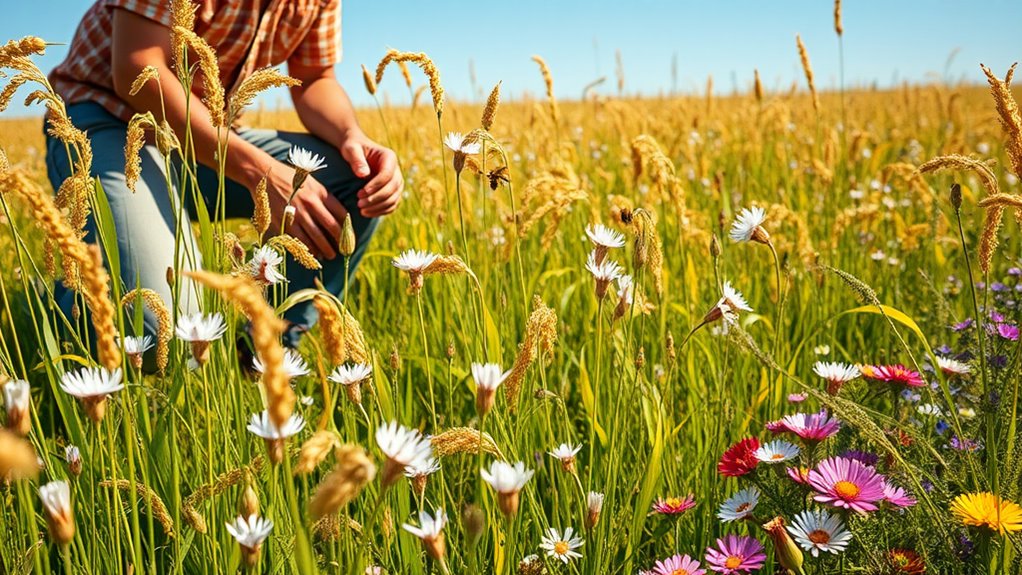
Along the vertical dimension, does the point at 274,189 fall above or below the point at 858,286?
above

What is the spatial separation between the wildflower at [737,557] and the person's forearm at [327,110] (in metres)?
1.64

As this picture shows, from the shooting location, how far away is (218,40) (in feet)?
6.57

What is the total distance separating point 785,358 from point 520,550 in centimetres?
94

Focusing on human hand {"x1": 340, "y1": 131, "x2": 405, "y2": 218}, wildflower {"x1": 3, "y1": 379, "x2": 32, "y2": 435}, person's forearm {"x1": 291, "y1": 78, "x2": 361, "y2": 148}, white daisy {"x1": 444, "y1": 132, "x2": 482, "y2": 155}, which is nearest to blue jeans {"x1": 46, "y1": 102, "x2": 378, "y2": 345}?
person's forearm {"x1": 291, "y1": 78, "x2": 361, "y2": 148}

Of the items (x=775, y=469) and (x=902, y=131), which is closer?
(x=775, y=469)

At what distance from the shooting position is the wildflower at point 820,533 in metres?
0.85

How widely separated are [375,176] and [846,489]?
1.40 metres

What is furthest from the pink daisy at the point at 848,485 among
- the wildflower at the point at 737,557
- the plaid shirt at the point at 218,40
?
the plaid shirt at the point at 218,40

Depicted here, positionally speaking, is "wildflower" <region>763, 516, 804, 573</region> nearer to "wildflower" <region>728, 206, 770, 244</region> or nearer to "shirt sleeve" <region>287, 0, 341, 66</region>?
"wildflower" <region>728, 206, 770, 244</region>

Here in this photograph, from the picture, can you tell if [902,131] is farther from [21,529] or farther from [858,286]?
[21,529]

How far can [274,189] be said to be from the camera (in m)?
1.65

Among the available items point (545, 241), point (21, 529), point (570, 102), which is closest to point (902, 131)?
point (545, 241)

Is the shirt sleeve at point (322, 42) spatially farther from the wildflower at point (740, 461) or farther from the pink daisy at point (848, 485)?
the pink daisy at point (848, 485)

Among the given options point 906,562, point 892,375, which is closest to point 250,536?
point 906,562
